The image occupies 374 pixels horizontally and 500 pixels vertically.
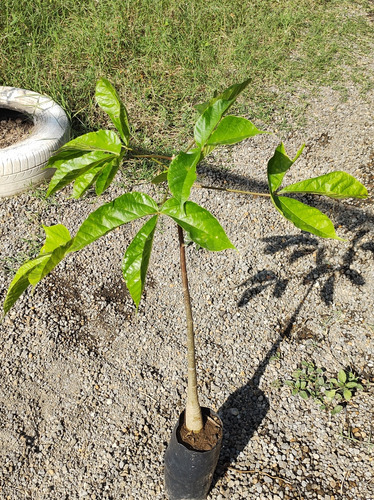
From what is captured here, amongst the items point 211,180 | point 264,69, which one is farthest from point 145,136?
point 264,69

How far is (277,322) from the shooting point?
250 cm

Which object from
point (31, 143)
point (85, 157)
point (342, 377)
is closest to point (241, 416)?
point (342, 377)

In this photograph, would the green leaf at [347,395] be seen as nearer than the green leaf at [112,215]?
No

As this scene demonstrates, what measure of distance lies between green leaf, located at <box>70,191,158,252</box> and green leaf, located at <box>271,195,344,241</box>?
0.29 m

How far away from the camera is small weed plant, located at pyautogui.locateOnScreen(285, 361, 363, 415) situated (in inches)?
85.0

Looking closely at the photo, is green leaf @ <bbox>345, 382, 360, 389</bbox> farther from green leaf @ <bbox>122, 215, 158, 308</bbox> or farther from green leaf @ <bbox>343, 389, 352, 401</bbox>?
green leaf @ <bbox>122, 215, 158, 308</bbox>

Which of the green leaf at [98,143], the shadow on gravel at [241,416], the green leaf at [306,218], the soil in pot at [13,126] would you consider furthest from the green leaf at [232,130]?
the soil in pot at [13,126]

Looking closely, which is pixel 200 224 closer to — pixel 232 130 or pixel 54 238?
pixel 232 130

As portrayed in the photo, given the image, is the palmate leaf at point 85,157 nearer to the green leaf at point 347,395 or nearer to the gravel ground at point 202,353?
the gravel ground at point 202,353

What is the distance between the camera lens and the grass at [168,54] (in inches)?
144

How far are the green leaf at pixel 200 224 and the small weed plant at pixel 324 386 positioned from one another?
4.49 feet

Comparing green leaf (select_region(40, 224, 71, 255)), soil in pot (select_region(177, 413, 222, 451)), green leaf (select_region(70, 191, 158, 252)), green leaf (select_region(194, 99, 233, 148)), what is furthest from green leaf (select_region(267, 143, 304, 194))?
soil in pot (select_region(177, 413, 222, 451))

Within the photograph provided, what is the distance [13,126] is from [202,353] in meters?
2.10

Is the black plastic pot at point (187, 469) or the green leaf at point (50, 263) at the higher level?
the green leaf at point (50, 263)
